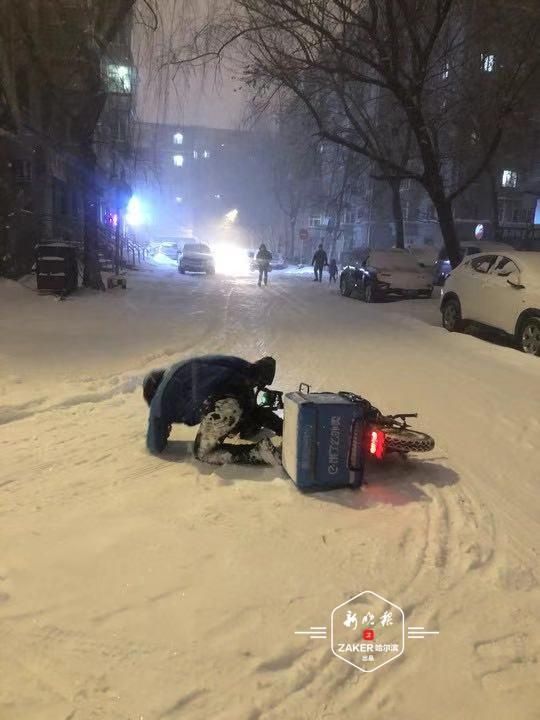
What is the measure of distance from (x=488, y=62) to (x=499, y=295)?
12.8 metres

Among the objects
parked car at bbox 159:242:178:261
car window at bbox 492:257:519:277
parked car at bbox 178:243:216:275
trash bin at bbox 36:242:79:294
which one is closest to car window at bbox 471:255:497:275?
car window at bbox 492:257:519:277

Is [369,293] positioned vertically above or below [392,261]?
below

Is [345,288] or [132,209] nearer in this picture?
[345,288]

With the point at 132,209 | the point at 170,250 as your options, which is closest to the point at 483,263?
the point at 170,250

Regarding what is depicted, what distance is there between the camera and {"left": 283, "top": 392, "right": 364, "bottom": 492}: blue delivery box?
3.77 metres

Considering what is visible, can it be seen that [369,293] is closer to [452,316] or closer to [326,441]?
[452,316]

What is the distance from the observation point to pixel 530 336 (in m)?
9.11

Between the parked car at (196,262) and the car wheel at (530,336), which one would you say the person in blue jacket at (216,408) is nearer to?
the car wheel at (530,336)

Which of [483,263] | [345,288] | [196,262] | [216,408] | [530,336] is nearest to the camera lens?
[216,408]

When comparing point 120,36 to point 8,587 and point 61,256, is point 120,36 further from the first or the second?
point 8,587

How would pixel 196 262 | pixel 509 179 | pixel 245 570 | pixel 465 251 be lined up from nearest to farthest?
1. pixel 245 570
2. pixel 465 251
3. pixel 196 262
4. pixel 509 179

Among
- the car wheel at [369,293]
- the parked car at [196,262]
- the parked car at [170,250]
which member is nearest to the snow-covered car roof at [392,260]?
the car wheel at [369,293]

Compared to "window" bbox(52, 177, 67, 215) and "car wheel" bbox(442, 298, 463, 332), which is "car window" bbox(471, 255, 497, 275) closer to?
"car wheel" bbox(442, 298, 463, 332)

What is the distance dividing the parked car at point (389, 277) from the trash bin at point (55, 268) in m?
8.64
